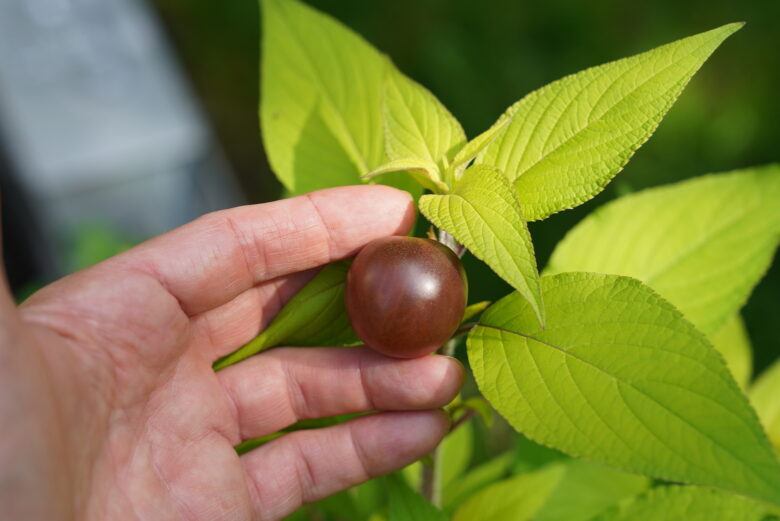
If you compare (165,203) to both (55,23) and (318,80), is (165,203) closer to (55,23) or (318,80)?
(55,23)

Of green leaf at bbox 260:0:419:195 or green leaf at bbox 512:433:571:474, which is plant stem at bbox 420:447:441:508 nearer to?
green leaf at bbox 512:433:571:474

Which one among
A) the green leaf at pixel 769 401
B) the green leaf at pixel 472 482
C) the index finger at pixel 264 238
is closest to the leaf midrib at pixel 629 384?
the index finger at pixel 264 238

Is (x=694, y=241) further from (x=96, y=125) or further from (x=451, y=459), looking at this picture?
(x=96, y=125)

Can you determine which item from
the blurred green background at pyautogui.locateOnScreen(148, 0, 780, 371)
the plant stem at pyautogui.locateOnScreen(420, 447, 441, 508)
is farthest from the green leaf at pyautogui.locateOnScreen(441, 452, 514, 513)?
the blurred green background at pyautogui.locateOnScreen(148, 0, 780, 371)

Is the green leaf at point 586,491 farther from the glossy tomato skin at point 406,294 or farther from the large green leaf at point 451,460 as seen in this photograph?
the glossy tomato skin at point 406,294

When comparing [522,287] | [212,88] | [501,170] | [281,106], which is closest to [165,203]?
[212,88]
